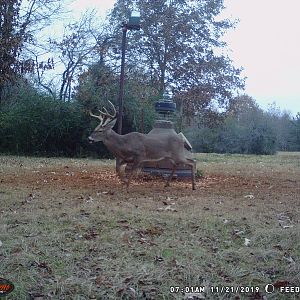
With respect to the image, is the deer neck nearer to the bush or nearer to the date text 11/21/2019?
the date text 11/21/2019

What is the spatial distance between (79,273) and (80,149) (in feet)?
47.2

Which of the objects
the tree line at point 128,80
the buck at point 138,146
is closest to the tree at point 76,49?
the tree line at point 128,80

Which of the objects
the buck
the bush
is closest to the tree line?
the bush

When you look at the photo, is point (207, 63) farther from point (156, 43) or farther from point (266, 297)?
point (266, 297)

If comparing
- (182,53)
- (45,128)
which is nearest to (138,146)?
(45,128)

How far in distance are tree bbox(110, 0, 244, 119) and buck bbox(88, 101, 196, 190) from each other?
13206 mm

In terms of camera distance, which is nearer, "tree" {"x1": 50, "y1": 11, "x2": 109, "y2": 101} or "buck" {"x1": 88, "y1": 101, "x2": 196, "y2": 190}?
"buck" {"x1": 88, "y1": 101, "x2": 196, "y2": 190}

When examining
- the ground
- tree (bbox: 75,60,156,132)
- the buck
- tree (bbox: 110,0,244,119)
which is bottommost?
the ground

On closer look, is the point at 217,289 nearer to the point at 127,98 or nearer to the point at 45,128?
the point at 127,98

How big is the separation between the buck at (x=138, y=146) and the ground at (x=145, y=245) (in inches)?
36.0

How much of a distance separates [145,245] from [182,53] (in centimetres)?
1842

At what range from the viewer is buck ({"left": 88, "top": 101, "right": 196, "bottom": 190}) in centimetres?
792

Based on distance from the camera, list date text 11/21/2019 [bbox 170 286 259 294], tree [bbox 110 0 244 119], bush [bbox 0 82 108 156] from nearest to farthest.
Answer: date text 11/21/2019 [bbox 170 286 259 294] → bush [bbox 0 82 108 156] → tree [bbox 110 0 244 119]

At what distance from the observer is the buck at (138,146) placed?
792 centimetres
